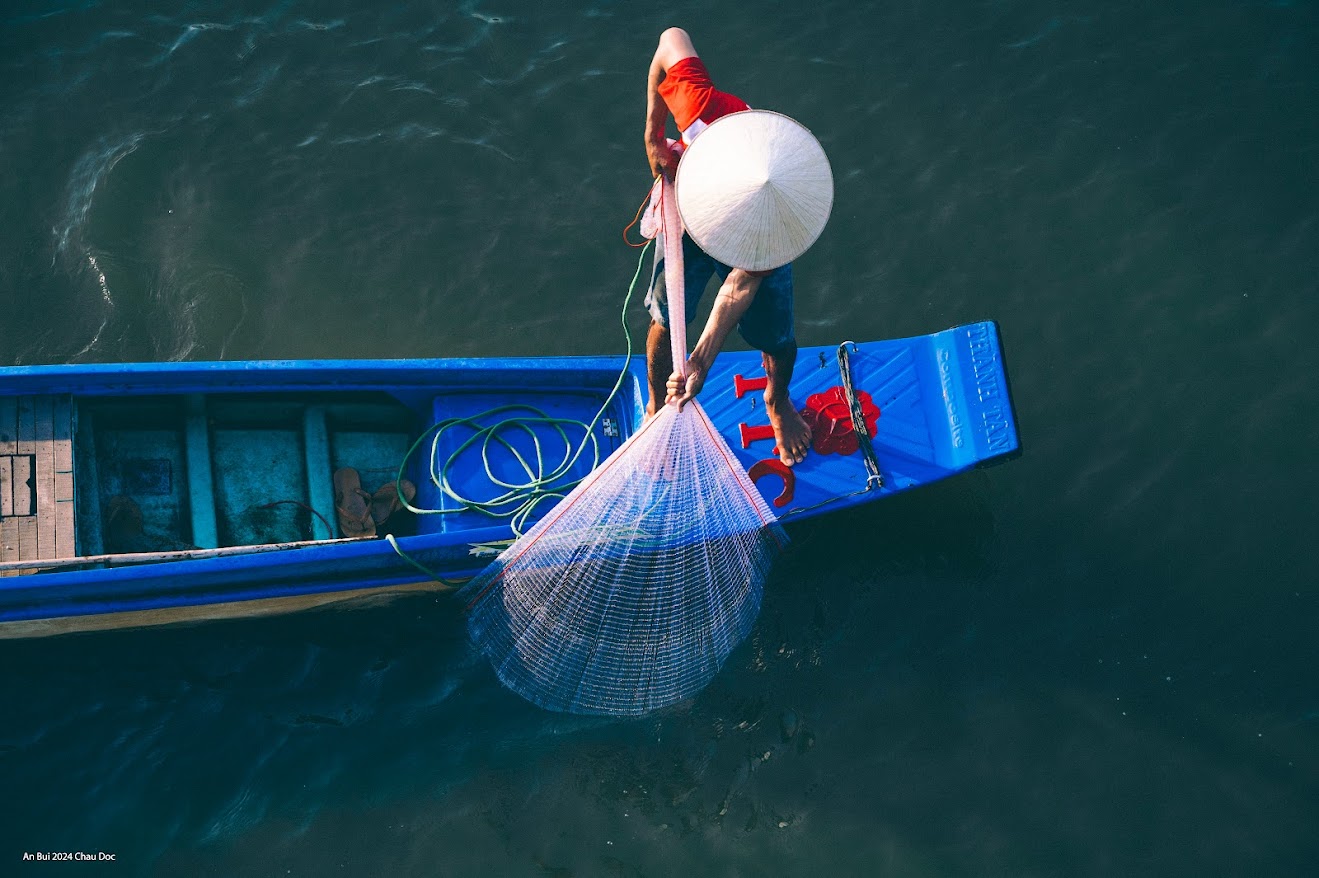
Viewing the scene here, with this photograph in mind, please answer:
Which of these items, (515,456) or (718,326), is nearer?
(718,326)

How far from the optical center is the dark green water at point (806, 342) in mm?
6836

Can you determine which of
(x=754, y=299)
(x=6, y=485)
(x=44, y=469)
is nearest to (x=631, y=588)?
(x=754, y=299)

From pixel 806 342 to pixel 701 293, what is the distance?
7.82 ft

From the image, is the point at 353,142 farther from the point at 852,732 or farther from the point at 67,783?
the point at 852,732

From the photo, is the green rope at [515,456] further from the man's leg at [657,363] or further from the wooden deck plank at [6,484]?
the wooden deck plank at [6,484]

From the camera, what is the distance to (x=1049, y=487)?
806cm

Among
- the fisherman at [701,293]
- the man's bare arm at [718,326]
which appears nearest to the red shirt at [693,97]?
the fisherman at [701,293]

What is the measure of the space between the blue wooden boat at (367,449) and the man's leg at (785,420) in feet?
0.29

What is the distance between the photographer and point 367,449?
7.47 metres

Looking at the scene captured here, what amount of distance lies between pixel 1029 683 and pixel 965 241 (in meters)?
3.52

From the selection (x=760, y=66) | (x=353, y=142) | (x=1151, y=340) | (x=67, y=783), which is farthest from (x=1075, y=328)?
(x=67, y=783)

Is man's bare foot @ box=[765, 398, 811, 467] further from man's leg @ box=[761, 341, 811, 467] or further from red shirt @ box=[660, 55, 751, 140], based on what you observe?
red shirt @ box=[660, 55, 751, 140]

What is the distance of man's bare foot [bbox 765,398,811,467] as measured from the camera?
7023 mm

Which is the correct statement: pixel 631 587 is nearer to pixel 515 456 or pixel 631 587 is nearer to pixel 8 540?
pixel 515 456
